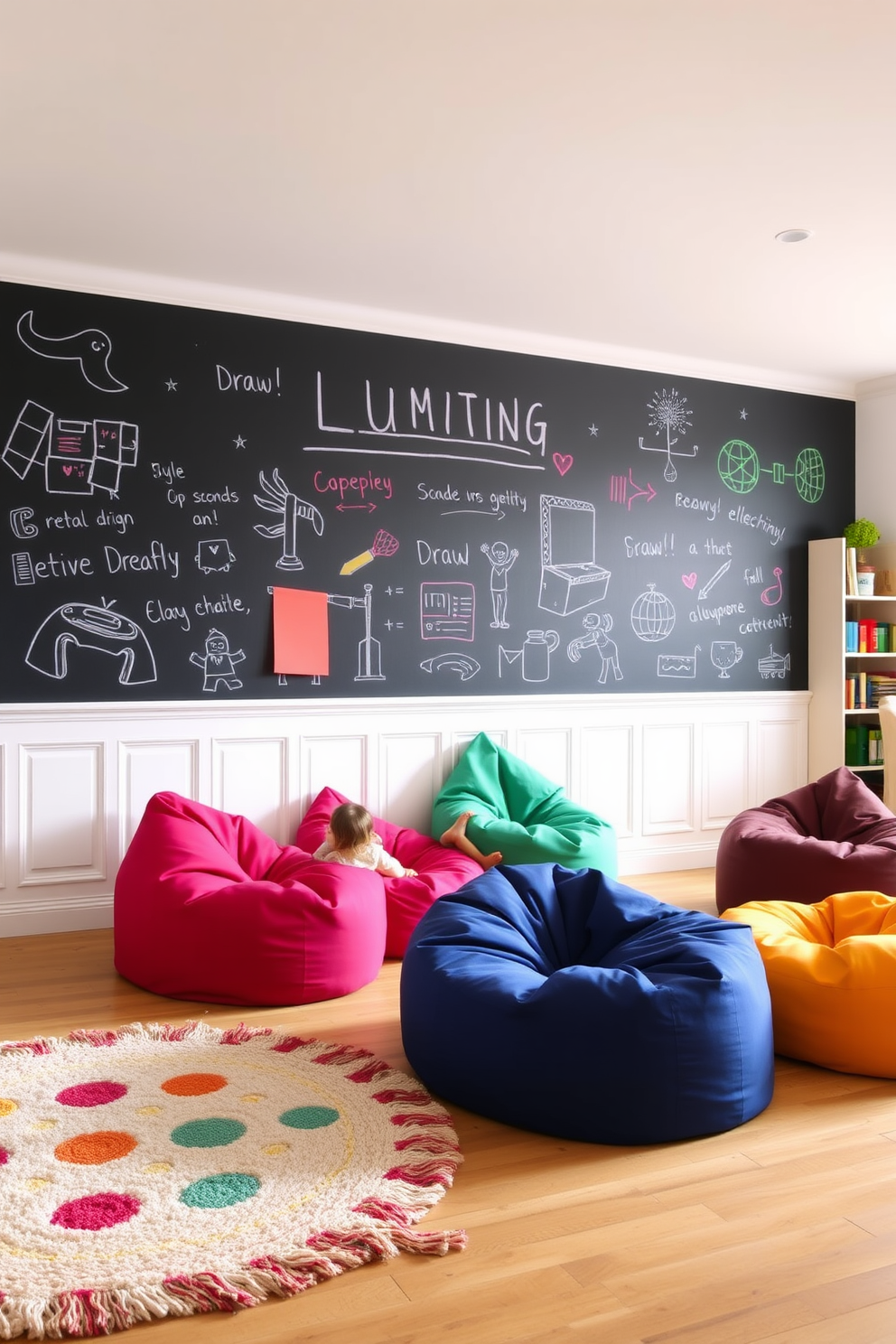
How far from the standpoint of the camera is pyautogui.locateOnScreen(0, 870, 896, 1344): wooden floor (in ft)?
5.94

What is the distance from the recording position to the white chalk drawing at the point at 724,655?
19.7 feet

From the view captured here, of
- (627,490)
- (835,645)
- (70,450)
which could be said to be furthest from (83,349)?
(835,645)

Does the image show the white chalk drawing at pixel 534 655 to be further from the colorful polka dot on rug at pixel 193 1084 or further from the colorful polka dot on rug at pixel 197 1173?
the colorful polka dot on rug at pixel 193 1084

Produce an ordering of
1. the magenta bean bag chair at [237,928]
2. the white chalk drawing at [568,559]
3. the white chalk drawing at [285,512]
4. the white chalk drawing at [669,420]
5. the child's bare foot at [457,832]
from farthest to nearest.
→ 1. the white chalk drawing at [669,420]
2. the white chalk drawing at [568,559]
3. the white chalk drawing at [285,512]
4. the child's bare foot at [457,832]
5. the magenta bean bag chair at [237,928]

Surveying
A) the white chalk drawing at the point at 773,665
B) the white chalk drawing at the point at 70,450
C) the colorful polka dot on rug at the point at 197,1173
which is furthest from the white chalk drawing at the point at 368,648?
the white chalk drawing at the point at 773,665

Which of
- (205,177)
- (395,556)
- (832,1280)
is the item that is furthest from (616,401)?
(832,1280)

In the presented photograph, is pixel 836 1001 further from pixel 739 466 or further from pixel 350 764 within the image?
pixel 739 466

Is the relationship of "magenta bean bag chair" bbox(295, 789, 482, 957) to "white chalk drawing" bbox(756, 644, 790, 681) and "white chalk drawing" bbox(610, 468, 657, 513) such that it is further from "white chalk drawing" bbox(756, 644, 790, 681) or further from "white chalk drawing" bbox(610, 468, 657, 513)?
"white chalk drawing" bbox(756, 644, 790, 681)

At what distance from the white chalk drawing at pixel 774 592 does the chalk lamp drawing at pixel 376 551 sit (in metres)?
2.27

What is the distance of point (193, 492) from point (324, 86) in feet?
6.67

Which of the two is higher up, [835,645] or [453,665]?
[835,645]

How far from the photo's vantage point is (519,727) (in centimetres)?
538

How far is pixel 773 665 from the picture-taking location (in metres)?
6.20

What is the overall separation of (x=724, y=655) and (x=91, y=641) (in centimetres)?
336
